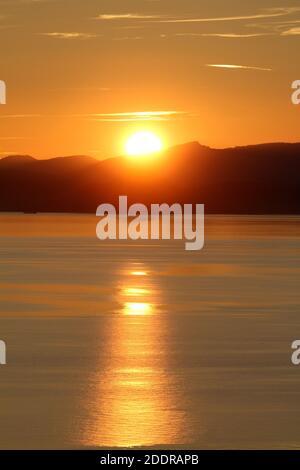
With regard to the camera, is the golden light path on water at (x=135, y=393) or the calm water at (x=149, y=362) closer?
the golden light path on water at (x=135, y=393)

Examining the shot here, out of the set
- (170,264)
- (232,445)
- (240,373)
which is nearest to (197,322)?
(240,373)

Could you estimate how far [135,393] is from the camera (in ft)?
42.5

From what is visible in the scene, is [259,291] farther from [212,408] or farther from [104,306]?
[212,408]

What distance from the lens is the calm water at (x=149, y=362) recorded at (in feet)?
37.1

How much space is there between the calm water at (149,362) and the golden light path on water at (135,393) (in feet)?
0.05

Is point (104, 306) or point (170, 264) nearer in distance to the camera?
point (104, 306)

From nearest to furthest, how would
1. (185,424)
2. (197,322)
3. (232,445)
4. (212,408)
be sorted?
1. (232,445)
2. (185,424)
3. (212,408)
4. (197,322)

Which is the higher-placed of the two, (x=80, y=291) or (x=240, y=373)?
(x=80, y=291)

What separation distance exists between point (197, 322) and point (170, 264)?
711 inches

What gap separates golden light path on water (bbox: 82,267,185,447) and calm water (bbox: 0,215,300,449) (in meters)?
0.01

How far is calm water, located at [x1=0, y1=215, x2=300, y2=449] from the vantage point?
11.3m

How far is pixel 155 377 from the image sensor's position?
14062 millimetres

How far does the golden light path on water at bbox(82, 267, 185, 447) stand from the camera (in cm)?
1098

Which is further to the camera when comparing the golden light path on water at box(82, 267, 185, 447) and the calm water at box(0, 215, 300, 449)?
the calm water at box(0, 215, 300, 449)
